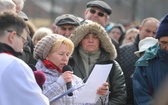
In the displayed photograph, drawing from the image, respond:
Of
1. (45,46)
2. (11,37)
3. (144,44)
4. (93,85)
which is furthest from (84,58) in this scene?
(11,37)

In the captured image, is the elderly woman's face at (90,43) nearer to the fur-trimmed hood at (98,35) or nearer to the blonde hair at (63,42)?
the fur-trimmed hood at (98,35)

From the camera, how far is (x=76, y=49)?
746 centimetres

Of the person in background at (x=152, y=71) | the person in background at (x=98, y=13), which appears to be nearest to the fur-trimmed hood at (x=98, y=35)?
the person in background at (x=152, y=71)

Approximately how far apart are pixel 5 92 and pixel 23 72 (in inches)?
8.4

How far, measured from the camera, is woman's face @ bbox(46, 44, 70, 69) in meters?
6.48

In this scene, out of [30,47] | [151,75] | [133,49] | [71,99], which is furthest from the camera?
[133,49]

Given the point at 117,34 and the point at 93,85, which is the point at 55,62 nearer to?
the point at 93,85

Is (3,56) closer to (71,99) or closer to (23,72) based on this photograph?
(23,72)

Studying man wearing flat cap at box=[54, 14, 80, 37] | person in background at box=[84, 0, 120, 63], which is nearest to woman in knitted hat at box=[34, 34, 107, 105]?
man wearing flat cap at box=[54, 14, 80, 37]

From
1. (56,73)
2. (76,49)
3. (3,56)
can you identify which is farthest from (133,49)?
(3,56)

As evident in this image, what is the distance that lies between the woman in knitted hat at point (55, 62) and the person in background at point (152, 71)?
66 centimetres

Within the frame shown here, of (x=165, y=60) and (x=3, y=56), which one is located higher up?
(x=3, y=56)

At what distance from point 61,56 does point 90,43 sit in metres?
0.90

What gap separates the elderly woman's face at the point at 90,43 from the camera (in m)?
7.32
